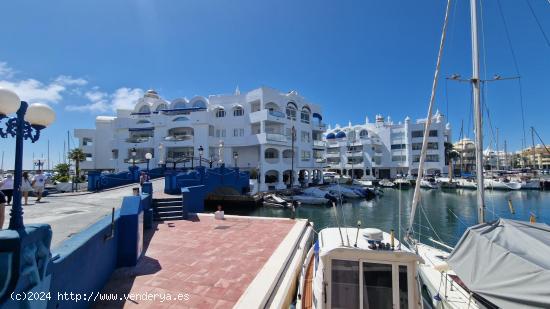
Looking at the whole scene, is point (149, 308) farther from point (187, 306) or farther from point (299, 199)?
point (299, 199)

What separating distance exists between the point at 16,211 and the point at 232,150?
36.3 metres

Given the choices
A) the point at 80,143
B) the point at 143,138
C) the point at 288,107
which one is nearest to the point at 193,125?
the point at 143,138

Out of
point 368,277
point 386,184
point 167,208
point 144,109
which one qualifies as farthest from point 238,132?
point 386,184

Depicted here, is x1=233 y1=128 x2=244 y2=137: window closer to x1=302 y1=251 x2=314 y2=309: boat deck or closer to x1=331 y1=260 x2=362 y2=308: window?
x1=302 y1=251 x2=314 y2=309: boat deck

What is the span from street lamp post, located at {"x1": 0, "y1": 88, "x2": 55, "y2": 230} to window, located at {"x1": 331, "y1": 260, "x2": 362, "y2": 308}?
16.2ft

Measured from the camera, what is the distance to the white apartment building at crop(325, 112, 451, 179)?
202 ft

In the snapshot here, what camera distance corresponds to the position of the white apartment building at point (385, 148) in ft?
202

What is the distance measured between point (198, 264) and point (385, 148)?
222 feet

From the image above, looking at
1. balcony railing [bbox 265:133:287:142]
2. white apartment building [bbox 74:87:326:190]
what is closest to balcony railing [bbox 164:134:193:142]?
white apartment building [bbox 74:87:326:190]

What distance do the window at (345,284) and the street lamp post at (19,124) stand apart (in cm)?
494

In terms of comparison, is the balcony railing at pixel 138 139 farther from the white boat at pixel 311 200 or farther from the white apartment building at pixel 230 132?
the white boat at pixel 311 200

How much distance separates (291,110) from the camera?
133ft

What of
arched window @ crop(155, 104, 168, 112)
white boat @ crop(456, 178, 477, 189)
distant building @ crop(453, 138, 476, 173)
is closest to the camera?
arched window @ crop(155, 104, 168, 112)

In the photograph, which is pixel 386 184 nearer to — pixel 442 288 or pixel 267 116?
pixel 267 116
